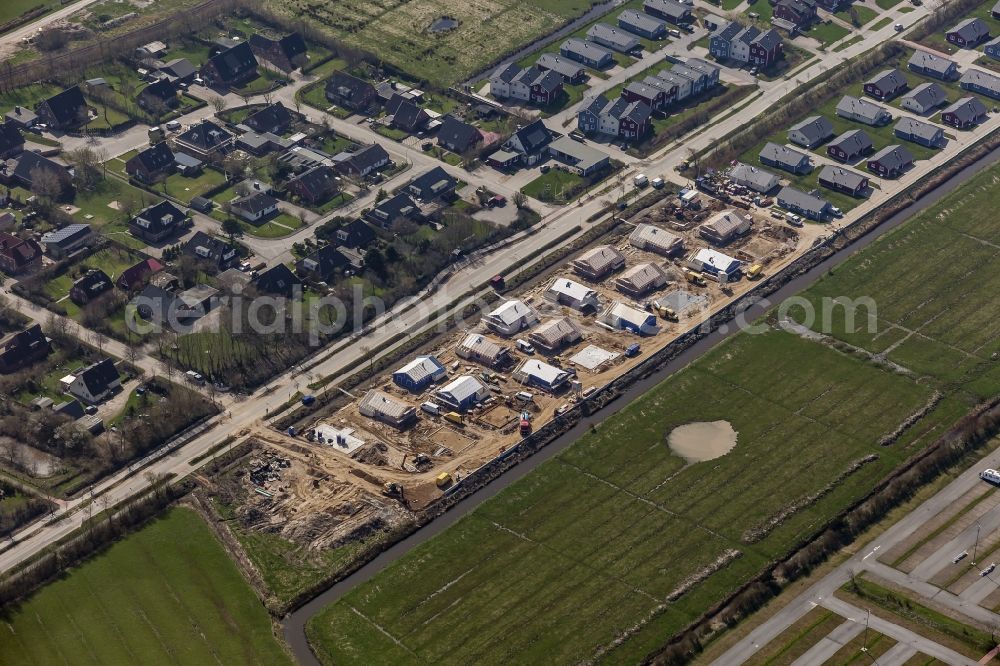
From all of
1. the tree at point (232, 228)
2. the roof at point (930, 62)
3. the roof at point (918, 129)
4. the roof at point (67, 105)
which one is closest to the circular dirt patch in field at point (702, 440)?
the tree at point (232, 228)

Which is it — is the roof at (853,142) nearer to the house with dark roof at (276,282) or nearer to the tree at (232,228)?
the house with dark roof at (276,282)

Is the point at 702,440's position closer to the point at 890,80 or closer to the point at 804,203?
the point at 804,203

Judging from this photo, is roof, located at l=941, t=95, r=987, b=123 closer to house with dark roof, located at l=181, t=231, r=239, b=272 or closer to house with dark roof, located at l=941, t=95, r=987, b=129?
house with dark roof, located at l=941, t=95, r=987, b=129

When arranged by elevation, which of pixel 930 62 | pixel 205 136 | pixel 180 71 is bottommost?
pixel 205 136

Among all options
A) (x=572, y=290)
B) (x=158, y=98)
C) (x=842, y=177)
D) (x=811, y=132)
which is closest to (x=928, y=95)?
(x=811, y=132)

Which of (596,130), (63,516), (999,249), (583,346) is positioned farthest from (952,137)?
(63,516)

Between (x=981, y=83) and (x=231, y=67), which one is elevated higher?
(x=231, y=67)

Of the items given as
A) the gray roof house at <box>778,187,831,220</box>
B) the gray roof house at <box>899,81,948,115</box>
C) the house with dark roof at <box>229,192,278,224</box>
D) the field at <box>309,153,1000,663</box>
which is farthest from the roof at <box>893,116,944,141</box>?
the house with dark roof at <box>229,192,278,224</box>
